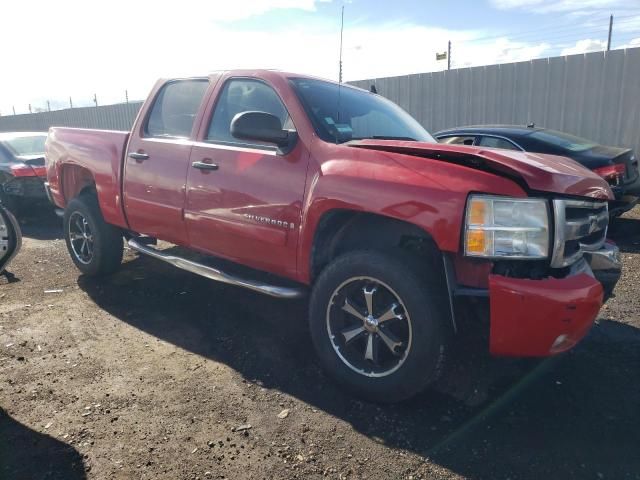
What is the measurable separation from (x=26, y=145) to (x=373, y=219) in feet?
26.1

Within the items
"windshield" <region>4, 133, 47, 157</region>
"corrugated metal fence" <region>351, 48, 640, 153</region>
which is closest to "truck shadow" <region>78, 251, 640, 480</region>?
"windshield" <region>4, 133, 47, 157</region>

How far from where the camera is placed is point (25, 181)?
25.6 ft

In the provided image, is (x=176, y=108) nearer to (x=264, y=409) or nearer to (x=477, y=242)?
(x=264, y=409)

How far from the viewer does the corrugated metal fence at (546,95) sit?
29.2ft

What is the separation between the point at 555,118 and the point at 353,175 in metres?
8.32

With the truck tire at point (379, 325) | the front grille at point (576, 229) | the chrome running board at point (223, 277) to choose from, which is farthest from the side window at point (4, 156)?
the front grille at point (576, 229)

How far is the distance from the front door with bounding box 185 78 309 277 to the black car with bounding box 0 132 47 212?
17.4ft

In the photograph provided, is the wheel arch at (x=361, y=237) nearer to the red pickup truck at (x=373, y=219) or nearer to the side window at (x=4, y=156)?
the red pickup truck at (x=373, y=219)

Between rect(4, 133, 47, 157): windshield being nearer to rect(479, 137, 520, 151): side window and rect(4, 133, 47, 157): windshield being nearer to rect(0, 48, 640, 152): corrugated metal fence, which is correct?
rect(479, 137, 520, 151): side window

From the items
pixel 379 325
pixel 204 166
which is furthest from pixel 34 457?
pixel 204 166

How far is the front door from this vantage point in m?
3.25

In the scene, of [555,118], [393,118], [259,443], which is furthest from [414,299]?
[555,118]

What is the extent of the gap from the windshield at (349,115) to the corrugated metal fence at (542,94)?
21.8 feet

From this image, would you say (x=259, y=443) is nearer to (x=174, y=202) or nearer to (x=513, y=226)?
(x=513, y=226)
